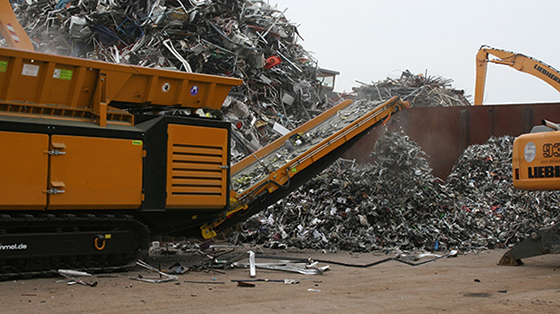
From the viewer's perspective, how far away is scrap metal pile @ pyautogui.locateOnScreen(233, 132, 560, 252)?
9539 mm

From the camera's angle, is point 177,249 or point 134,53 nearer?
point 177,249

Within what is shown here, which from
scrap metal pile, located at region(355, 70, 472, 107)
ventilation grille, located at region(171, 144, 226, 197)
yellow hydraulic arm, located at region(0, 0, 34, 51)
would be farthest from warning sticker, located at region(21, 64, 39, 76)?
scrap metal pile, located at region(355, 70, 472, 107)

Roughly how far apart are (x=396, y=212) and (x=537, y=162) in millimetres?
3236

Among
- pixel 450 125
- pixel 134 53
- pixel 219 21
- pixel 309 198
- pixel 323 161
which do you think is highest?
pixel 219 21

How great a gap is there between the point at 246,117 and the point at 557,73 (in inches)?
321

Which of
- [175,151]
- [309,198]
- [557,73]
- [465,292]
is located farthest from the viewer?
[557,73]

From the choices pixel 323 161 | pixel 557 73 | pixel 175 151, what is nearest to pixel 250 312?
pixel 175 151

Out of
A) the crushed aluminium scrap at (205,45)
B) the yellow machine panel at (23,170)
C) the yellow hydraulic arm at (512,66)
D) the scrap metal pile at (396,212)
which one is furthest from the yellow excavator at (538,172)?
the yellow hydraulic arm at (512,66)

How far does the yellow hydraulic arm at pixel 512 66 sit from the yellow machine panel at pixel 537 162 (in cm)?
812

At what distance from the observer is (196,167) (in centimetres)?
701

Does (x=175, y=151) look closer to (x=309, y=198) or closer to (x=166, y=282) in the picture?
(x=166, y=282)

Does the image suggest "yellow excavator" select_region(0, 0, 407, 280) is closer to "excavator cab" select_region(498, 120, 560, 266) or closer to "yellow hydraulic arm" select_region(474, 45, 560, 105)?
"excavator cab" select_region(498, 120, 560, 266)

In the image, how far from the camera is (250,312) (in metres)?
4.47

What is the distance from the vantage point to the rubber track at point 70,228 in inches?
236
